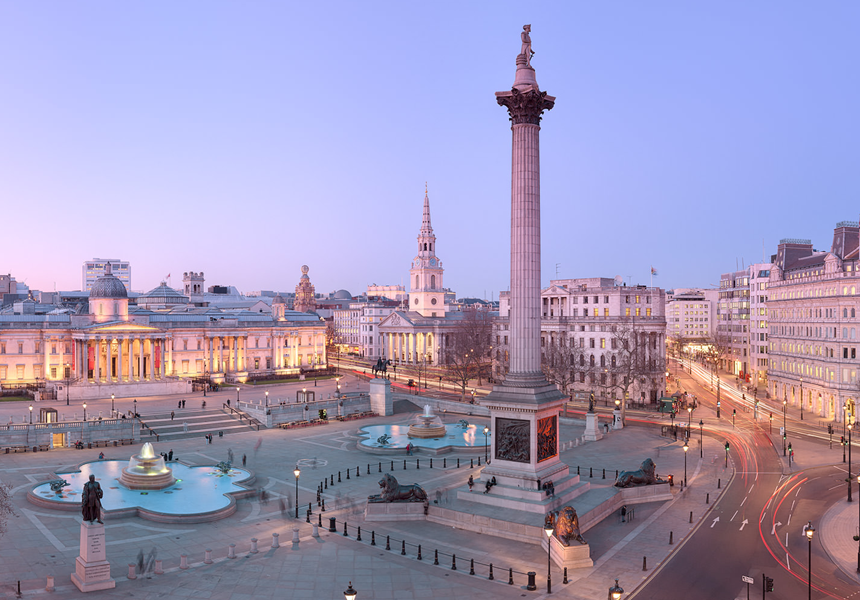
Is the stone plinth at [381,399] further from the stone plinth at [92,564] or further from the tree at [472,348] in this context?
the stone plinth at [92,564]

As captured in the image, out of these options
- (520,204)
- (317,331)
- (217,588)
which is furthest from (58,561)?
(317,331)

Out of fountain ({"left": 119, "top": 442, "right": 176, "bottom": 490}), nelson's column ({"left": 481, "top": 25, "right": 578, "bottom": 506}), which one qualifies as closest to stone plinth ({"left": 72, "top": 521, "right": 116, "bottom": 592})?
fountain ({"left": 119, "top": 442, "right": 176, "bottom": 490})

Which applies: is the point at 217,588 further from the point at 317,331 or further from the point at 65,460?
the point at 317,331

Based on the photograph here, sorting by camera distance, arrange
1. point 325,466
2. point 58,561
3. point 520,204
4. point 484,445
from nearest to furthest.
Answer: point 58,561 < point 520,204 < point 325,466 < point 484,445

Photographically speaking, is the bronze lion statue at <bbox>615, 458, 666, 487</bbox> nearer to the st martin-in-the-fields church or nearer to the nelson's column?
the nelson's column

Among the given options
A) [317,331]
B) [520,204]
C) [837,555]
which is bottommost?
[837,555]

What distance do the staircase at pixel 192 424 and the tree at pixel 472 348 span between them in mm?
41919

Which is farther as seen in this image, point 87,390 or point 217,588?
point 87,390

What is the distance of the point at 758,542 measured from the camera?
35969 millimetres

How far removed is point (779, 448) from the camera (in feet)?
204

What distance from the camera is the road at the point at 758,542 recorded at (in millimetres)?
29734

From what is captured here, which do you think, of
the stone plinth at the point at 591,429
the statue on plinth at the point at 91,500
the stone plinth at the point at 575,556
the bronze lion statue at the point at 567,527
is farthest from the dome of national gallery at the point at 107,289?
the stone plinth at the point at 575,556

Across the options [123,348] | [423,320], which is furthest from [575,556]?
[423,320]

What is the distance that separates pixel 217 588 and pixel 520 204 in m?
28.5
